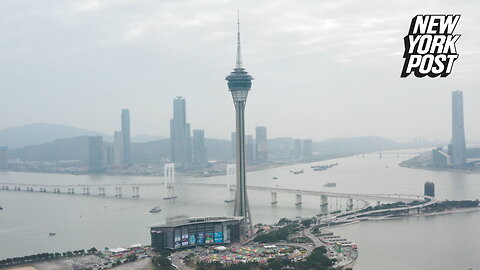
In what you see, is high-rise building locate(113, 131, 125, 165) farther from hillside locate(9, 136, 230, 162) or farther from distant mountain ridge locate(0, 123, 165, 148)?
distant mountain ridge locate(0, 123, 165, 148)

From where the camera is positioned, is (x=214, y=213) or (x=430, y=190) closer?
(x=214, y=213)

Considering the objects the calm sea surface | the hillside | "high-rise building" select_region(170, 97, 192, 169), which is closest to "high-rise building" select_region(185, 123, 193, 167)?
"high-rise building" select_region(170, 97, 192, 169)

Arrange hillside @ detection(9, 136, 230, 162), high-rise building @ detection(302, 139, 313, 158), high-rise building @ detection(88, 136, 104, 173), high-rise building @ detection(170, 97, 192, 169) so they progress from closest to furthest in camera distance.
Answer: high-rise building @ detection(88, 136, 104, 173)
high-rise building @ detection(170, 97, 192, 169)
hillside @ detection(9, 136, 230, 162)
high-rise building @ detection(302, 139, 313, 158)

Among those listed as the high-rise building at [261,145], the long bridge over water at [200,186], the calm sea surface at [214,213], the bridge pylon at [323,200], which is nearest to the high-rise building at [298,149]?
the high-rise building at [261,145]

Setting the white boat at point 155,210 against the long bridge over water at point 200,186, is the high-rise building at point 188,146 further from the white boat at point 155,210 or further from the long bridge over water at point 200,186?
the white boat at point 155,210

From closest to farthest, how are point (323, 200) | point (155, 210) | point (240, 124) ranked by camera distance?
point (240, 124) < point (155, 210) < point (323, 200)

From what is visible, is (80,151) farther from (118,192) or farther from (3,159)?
(118,192)

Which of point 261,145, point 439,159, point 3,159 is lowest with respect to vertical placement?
point 439,159

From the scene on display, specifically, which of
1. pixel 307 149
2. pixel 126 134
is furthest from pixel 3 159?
pixel 307 149
